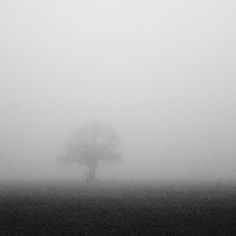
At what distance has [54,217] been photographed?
67.4 feet

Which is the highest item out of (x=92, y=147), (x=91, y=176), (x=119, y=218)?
(x=92, y=147)

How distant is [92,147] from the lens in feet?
181

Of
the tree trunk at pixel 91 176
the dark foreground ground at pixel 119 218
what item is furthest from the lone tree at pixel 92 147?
the dark foreground ground at pixel 119 218

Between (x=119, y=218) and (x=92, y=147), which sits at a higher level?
(x=92, y=147)

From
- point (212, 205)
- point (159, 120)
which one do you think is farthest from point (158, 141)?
point (212, 205)

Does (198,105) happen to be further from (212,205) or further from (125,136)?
(212,205)

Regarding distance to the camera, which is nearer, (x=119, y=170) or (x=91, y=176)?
(x=91, y=176)

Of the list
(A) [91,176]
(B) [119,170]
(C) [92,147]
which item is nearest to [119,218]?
(A) [91,176]

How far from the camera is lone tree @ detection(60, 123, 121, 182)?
180 ft

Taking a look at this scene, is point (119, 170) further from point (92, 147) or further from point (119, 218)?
point (119, 218)

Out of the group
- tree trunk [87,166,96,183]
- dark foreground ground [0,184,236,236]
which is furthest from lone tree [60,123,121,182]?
dark foreground ground [0,184,236,236]

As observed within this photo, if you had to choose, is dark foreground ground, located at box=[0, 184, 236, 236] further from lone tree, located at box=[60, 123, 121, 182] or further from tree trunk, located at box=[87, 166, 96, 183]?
lone tree, located at box=[60, 123, 121, 182]

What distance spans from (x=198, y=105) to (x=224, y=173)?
110789 mm

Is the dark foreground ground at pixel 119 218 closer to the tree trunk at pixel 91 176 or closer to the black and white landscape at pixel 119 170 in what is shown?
the black and white landscape at pixel 119 170
